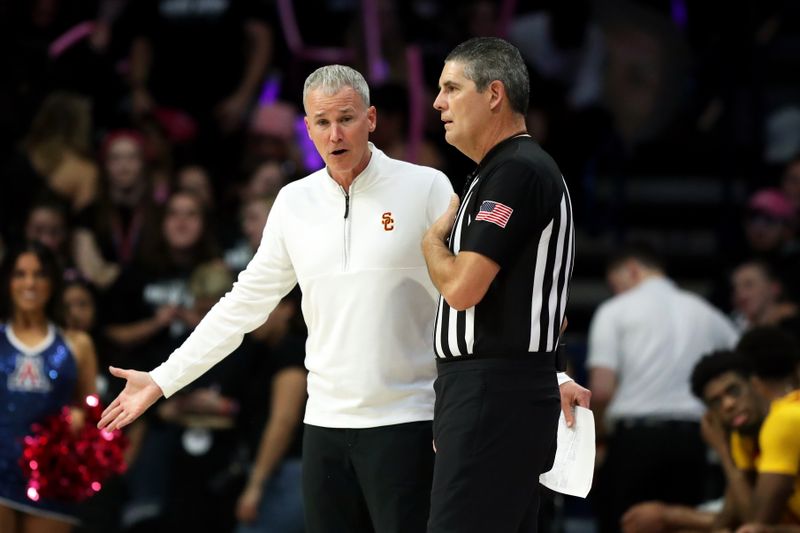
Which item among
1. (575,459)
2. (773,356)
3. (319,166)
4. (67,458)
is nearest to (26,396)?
(67,458)

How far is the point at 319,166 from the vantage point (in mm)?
10031

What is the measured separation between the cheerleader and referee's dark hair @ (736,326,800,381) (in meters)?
3.04

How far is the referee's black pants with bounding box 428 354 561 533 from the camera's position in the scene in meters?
4.27

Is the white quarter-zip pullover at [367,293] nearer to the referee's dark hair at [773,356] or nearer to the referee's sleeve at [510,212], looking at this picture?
the referee's sleeve at [510,212]

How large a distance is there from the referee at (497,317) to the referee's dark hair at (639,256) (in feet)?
14.5

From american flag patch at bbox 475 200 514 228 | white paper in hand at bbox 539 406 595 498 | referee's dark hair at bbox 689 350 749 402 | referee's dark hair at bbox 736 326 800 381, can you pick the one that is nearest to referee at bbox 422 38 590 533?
american flag patch at bbox 475 200 514 228

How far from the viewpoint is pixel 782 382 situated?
6617 millimetres

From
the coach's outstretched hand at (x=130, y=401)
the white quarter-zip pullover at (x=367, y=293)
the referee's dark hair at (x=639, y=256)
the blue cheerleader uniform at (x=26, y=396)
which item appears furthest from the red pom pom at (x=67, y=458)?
the referee's dark hair at (x=639, y=256)

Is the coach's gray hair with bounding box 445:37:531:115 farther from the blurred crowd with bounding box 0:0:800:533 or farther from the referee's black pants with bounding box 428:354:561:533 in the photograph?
the blurred crowd with bounding box 0:0:800:533

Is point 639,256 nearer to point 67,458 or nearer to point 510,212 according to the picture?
point 67,458

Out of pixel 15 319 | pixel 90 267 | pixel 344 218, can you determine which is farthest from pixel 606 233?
pixel 344 218

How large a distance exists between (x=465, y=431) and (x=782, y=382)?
2.79 metres

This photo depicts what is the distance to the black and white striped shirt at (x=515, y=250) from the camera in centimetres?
424

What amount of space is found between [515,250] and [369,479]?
3.16 ft
